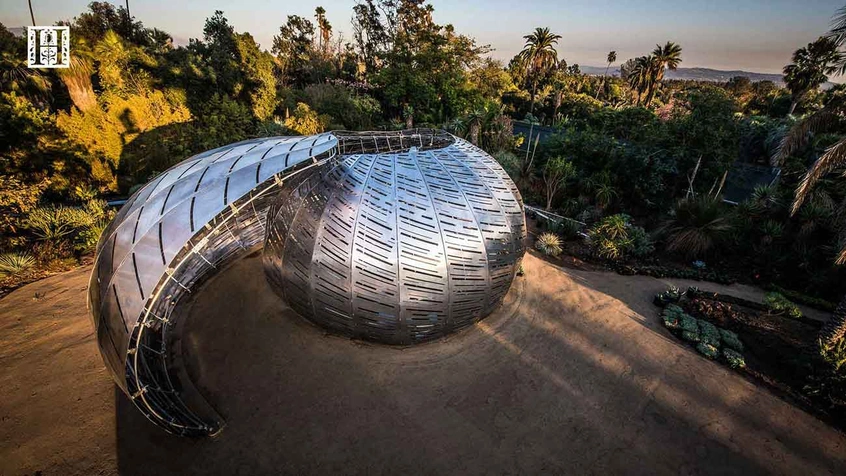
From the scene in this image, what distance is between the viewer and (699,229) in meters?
13.5

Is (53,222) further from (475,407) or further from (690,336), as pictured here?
(690,336)

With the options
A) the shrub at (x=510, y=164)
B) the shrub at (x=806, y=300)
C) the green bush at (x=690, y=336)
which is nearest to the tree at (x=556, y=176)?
the shrub at (x=510, y=164)

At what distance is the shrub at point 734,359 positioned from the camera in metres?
8.36

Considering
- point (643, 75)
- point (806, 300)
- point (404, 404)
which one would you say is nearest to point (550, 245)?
point (806, 300)

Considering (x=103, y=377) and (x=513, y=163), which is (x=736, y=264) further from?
(x=103, y=377)

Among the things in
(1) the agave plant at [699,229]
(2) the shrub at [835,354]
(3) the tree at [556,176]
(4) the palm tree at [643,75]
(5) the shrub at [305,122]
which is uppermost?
(4) the palm tree at [643,75]

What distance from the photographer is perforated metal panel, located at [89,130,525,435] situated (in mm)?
5738

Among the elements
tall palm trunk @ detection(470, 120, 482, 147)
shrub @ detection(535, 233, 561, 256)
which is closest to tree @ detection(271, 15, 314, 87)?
tall palm trunk @ detection(470, 120, 482, 147)

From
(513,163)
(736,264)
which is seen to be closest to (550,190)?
(513,163)

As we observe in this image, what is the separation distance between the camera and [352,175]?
7.33m

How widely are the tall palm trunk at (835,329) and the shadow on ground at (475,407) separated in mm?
2500

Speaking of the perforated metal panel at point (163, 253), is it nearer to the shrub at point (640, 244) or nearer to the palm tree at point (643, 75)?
the shrub at point (640, 244)

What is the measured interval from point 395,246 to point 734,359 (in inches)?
372

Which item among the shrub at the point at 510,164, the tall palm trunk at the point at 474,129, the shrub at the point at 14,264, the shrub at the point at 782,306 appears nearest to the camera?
the shrub at the point at 14,264
